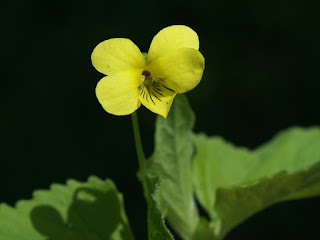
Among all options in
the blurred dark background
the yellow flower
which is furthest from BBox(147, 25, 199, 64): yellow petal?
the blurred dark background

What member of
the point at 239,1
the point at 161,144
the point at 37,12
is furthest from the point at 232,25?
the point at 161,144

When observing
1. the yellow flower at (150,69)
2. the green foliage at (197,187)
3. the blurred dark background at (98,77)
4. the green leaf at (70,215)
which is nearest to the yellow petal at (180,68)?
the yellow flower at (150,69)

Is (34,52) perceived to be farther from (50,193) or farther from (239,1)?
(50,193)

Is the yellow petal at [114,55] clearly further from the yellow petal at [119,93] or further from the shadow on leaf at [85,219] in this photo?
the shadow on leaf at [85,219]

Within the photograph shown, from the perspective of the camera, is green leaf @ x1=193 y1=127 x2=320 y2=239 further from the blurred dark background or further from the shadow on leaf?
the blurred dark background

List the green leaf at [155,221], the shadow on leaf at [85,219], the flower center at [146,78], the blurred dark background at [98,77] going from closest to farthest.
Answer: the green leaf at [155,221] → the flower center at [146,78] → the shadow on leaf at [85,219] → the blurred dark background at [98,77]

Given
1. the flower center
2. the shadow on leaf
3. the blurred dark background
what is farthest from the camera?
the blurred dark background

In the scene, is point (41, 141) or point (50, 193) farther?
point (41, 141)

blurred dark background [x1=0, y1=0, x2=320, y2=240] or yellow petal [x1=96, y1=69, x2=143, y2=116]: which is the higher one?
blurred dark background [x1=0, y1=0, x2=320, y2=240]
